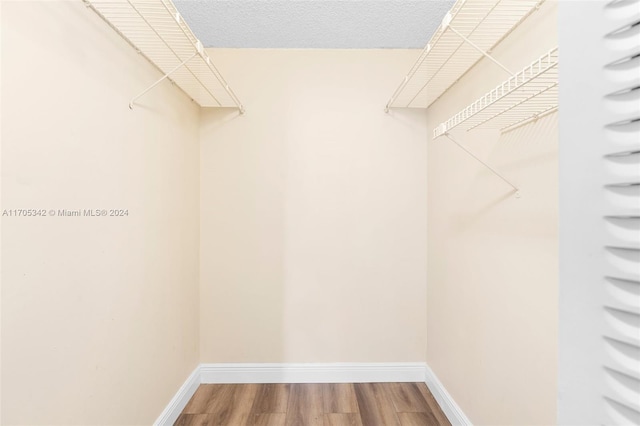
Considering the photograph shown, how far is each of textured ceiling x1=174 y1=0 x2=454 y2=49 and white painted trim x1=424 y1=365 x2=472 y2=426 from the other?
2.08 m

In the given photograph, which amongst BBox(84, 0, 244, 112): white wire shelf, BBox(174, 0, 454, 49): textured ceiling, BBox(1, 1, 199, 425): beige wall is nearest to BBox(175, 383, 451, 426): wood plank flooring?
BBox(1, 1, 199, 425): beige wall

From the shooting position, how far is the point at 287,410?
1822 millimetres

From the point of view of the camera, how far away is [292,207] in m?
2.13

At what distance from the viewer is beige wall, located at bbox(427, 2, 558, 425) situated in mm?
1062

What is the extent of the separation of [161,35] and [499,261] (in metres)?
1.66

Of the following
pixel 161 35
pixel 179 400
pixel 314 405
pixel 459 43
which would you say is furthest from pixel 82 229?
pixel 459 43

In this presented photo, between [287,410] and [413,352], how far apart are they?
2.90 feet

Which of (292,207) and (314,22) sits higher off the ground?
(314,22)

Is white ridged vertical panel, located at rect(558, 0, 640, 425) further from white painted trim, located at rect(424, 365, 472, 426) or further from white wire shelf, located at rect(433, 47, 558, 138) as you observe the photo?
white painted trim, located at rect(424, 365, 472, 426)

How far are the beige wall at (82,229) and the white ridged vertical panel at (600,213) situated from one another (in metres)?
1.19

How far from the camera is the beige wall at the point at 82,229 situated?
86cm

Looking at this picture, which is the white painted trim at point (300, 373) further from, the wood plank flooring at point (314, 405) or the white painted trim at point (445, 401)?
the white painted trim at point (445, 401)

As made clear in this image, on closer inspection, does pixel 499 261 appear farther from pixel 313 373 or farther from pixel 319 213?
pixel 313 373

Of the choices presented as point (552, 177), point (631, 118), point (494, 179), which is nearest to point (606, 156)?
point (631, 118)
